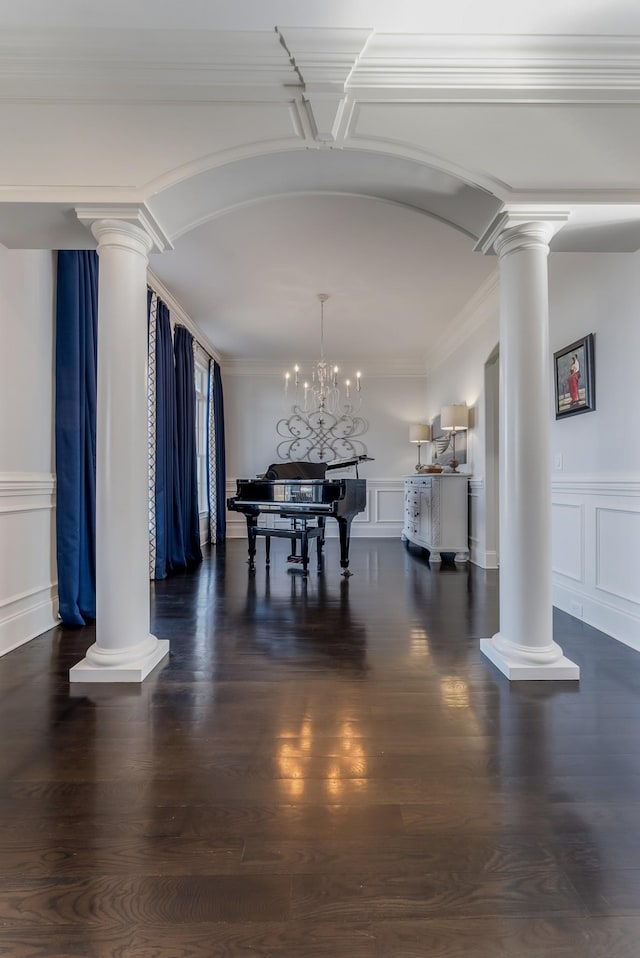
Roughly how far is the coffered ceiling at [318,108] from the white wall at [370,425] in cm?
501

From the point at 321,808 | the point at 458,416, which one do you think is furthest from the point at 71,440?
the point at 458,416

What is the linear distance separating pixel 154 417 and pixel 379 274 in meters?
2.36

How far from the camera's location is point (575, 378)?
2.94 m

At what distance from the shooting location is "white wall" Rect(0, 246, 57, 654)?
8.05 feet

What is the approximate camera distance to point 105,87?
1973 mm


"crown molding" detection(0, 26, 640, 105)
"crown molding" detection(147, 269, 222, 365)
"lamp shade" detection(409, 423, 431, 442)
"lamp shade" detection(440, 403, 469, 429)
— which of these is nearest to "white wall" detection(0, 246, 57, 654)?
"crown molding" detection(0, 26, 640, 105)

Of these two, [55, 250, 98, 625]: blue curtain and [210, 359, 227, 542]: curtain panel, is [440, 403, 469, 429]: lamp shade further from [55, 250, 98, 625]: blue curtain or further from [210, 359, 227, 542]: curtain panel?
[55, 250, 98, 625]: blue curtain

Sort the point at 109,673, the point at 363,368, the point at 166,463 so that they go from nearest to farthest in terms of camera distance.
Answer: the point at 109,673 < the point at 166,463 < the point at 363,368

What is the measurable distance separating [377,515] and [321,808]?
609 centimetres

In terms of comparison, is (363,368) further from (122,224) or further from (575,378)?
(122,224)

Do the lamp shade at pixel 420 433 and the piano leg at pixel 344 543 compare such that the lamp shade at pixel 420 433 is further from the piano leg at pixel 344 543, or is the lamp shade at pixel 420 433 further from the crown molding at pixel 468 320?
the piano leg at pixel 344 543

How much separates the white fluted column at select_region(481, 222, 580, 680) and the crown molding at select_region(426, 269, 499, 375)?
83.2 inches

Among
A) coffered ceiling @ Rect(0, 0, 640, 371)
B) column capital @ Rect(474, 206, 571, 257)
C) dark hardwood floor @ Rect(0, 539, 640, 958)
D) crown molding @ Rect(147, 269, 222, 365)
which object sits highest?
crown molding @ Rect(147, 269, 222, 365)

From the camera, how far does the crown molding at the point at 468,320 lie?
14.1ft
